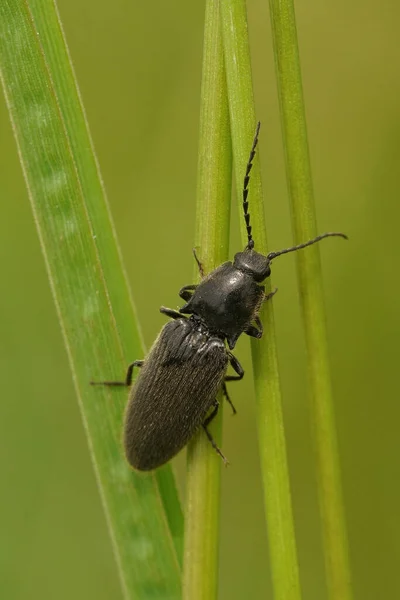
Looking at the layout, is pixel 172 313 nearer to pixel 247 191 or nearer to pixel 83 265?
pixel 83 265

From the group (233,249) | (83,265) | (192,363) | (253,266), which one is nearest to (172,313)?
(192,363)

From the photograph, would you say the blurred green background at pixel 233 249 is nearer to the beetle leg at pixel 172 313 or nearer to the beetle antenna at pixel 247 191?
the beetle leg at pixel 172 313

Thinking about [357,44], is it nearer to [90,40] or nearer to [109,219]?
[90,40]

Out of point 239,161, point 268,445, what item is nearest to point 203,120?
point 239,161

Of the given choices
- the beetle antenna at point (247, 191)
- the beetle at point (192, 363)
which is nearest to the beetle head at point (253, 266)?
the beetle at point (192, 363)

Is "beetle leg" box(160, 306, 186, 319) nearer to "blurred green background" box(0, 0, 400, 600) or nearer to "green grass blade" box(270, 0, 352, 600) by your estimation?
"blurred green background" box(0, 0, 400, 600)
